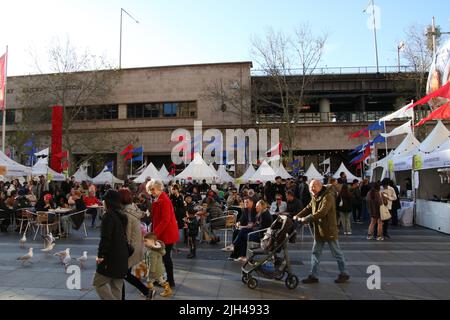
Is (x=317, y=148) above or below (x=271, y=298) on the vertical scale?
above

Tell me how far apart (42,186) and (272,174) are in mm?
11565

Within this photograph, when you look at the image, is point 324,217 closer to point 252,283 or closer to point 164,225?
point 252,283

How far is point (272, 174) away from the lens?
2139 cm

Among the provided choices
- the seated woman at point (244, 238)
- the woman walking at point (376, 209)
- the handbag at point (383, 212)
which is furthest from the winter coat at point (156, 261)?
the handbag at point (383, 212)

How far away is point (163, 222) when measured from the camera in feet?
21.9

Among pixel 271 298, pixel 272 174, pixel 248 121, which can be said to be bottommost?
pixel 271 298

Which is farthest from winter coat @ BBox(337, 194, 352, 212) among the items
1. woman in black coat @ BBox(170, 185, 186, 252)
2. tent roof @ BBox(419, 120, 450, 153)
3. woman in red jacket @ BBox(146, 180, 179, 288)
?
woman in red jacket @ BBox(146, 180, 179, 288)

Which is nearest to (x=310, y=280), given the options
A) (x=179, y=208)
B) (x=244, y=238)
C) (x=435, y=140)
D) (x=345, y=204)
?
(x=244, y=238)

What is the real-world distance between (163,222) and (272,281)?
2330 mm

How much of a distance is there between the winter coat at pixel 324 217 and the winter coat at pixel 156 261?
2.57m

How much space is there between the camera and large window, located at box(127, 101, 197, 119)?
42188 mm

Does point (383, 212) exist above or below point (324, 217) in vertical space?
below
